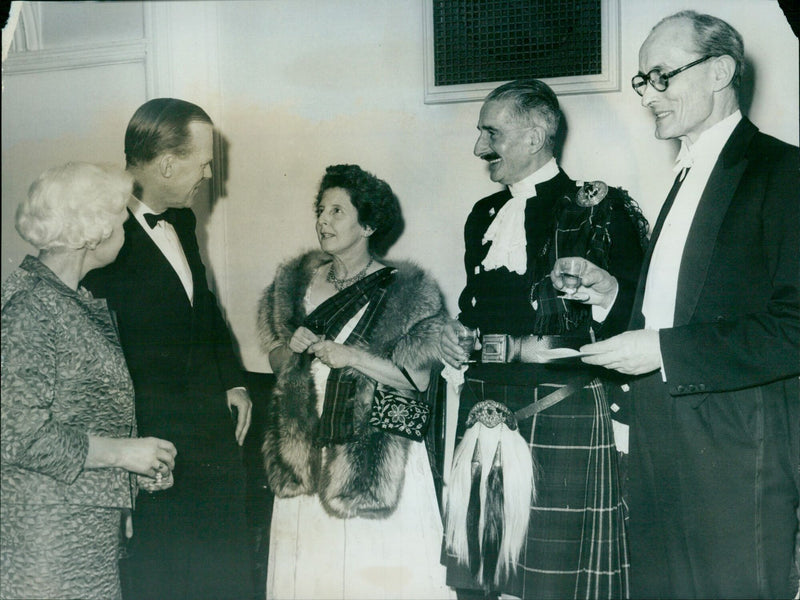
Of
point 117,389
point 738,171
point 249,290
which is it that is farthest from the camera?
point 249,290

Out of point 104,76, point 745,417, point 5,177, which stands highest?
point 104,76

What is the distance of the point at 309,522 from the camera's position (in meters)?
2.19

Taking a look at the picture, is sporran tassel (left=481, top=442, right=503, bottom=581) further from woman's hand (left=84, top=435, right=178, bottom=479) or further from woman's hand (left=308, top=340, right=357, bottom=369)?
woman's hand (left=84, top=435, right=178, bottom=479)

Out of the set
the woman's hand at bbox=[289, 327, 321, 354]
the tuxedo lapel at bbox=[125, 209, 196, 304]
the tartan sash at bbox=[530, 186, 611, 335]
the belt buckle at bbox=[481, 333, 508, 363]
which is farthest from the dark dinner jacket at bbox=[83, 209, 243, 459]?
the tartan sash at bbox=[530, 186, 611, 335]

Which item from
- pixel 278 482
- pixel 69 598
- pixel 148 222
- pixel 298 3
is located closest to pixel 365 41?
pixel 298 3

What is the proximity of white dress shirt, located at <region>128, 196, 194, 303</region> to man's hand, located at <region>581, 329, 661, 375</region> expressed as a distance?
112cm

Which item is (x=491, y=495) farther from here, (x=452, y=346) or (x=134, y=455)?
(x=134, y=455)

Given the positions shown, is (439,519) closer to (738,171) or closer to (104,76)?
(738,171)

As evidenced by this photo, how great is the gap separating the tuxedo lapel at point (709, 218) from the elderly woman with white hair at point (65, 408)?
4.43ft

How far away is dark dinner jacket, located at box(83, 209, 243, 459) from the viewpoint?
2.09m

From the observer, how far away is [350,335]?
2.15m

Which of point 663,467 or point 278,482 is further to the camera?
point 278,482

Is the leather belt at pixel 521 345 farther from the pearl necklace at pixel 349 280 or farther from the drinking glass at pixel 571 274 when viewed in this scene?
the pearl necklace at pixel 349 280

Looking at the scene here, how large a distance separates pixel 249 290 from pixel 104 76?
0.75 metres
